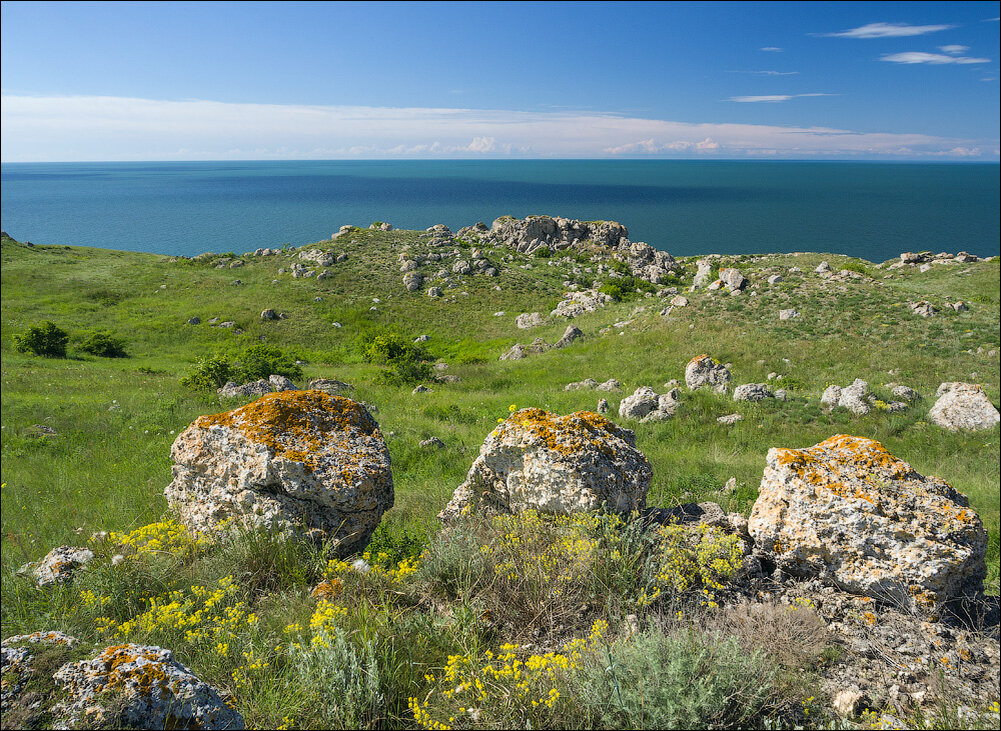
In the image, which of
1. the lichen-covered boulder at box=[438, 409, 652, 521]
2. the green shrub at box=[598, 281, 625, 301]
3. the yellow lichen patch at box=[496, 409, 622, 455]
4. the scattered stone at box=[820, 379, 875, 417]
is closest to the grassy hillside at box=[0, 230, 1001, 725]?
the scattered stone at box=[820, 379, 875, 417]

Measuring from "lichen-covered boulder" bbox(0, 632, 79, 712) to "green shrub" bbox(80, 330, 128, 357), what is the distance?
122 ft

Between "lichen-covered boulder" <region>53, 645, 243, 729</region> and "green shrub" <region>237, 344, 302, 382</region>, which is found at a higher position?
"lichen-covered boulder" <region>53, 645, 243, 729</region>

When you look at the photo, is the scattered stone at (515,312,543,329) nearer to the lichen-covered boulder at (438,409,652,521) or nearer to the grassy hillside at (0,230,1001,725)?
the grassy hillside at (0,230,1001,725)

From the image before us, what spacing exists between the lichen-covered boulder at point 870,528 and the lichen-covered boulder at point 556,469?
5.09 ft

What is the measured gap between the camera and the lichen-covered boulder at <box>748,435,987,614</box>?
4.89 meters

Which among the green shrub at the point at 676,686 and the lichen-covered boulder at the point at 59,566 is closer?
the green shrub at the point at 676,686

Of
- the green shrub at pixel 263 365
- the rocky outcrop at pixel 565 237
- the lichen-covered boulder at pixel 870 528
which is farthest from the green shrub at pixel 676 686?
the rocky outcrop at pixel 565 237

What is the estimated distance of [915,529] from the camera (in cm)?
503

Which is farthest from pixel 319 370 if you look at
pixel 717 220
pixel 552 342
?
pixel 717 220

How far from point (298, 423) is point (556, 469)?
3453 mm

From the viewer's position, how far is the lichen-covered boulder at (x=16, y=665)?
9.61 feet

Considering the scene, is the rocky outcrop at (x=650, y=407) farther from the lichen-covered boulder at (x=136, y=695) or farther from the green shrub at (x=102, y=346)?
the green shrub at (x=102, y=346)

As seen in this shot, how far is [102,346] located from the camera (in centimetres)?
3259

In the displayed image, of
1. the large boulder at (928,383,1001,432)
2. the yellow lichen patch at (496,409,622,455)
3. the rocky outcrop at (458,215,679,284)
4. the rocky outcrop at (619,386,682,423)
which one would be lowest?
the rocky outcrop at (619,386,682,423)
